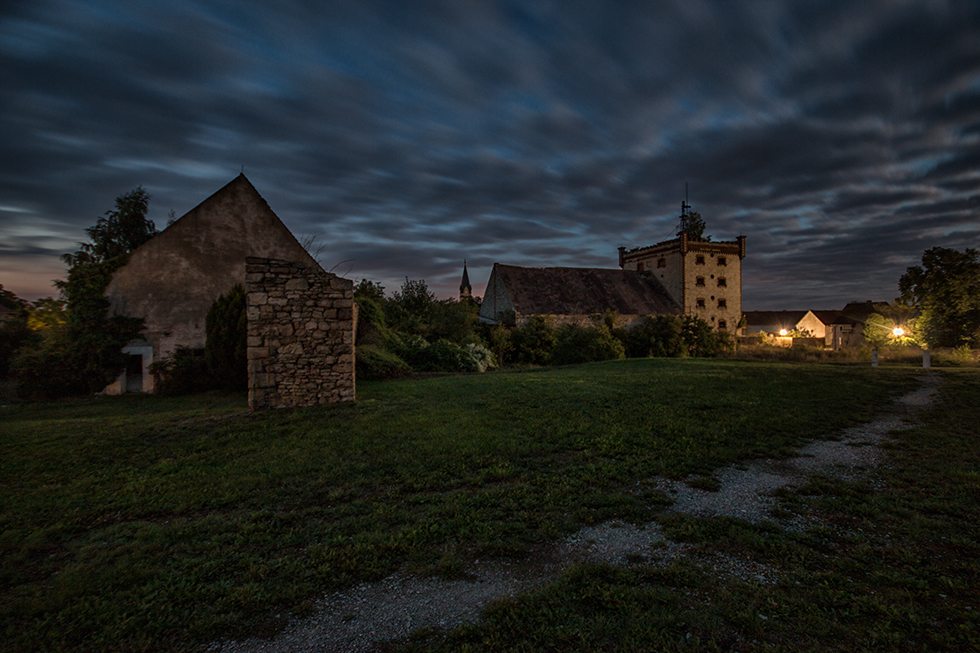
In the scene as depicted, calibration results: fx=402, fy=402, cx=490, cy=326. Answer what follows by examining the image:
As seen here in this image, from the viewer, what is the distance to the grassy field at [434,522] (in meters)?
2.68

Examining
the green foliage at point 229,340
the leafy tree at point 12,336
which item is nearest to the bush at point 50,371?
the green foliage at point 229,340

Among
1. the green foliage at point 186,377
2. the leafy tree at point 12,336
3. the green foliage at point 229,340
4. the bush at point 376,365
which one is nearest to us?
the green foliage at point 229,340

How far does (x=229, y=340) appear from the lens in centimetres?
1305

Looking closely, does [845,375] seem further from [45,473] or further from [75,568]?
[45,473]

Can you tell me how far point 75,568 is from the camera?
3.30 metres

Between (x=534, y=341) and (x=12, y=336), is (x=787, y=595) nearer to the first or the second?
(x=534, y=341)

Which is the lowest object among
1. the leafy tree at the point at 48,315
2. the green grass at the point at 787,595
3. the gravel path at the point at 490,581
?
the gravel path at the point at 490,581

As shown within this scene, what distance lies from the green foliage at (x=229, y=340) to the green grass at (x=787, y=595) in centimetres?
1302

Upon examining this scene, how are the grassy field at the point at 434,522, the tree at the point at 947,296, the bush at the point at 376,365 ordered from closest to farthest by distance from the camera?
the grassy field at the point at 434,522 → the bush at the point at 376,365 → the tree at the point at 947,296

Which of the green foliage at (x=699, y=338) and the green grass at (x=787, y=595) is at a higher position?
the green foliage at (x=699, y=338)

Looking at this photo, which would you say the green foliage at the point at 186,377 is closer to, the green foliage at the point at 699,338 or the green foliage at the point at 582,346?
the green foliage at the point at 582,346

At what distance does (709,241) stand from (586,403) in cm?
3656

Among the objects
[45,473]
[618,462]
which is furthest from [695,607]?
[45,473]

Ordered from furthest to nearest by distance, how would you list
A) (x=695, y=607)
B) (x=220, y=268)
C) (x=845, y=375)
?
(x=220, y=268) → (x=845, y=375) → (x=695, y=607)
